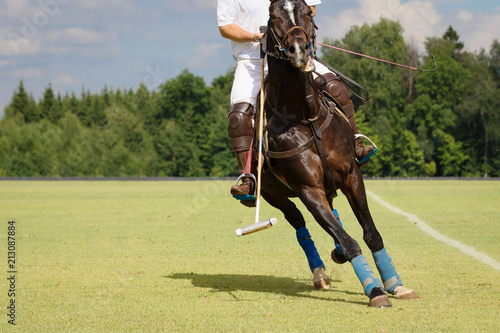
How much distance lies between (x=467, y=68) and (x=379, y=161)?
22.1 meters

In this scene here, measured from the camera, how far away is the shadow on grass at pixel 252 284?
7910 millimetres

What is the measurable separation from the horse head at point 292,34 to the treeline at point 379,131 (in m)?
65.3

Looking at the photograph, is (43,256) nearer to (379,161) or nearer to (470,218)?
(470,218)

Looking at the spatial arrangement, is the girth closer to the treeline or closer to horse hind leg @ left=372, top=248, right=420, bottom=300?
horse hind leg @ left=372, top=248, right=420, bottom=300

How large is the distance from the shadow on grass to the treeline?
6321cm

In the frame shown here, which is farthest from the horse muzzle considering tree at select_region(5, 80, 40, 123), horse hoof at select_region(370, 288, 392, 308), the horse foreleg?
tree at select_region(5, 80, 40, 123)

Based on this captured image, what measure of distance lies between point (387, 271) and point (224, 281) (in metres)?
2.29

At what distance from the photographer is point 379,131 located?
7812 centimetres

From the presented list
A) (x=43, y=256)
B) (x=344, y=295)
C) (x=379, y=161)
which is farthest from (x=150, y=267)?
(x=379, y=161)

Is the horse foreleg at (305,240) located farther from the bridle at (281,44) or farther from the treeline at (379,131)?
the treeline at (379,131)

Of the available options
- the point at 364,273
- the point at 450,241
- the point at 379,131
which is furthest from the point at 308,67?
the point at 379,131

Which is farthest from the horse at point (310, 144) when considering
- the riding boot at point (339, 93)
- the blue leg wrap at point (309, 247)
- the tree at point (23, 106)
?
the tree at point (23, 106)

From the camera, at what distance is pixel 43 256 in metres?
11.5

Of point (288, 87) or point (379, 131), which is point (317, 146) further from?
point (379, 131)
